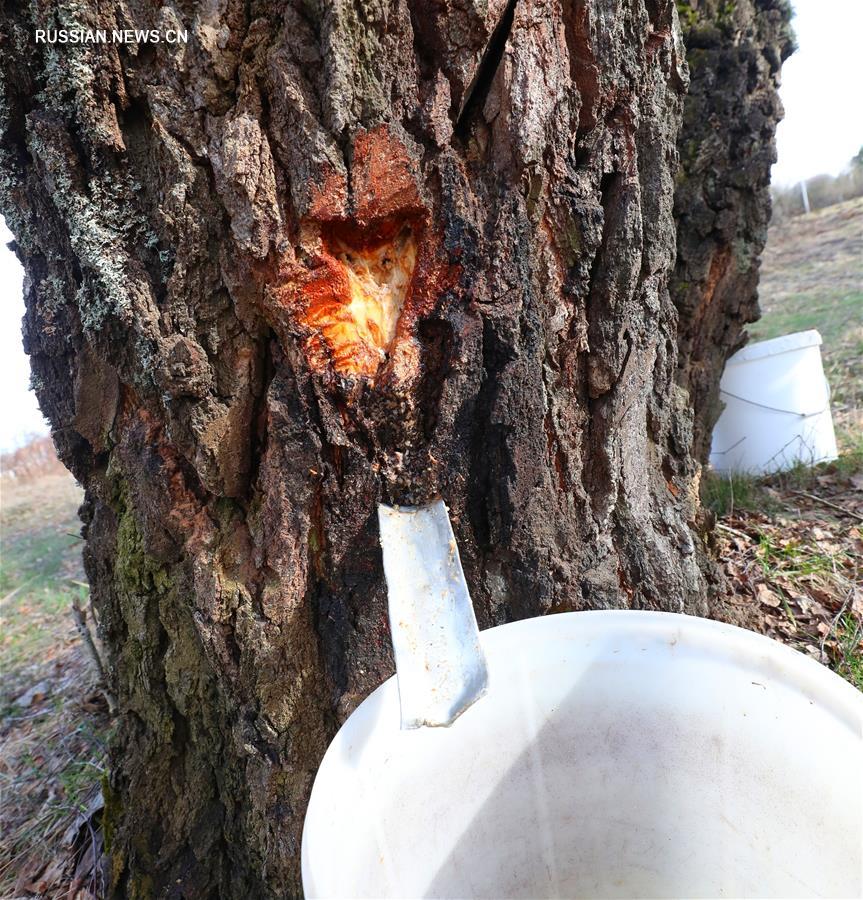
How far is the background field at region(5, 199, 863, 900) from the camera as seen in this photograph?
173 centimetres

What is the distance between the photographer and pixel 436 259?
1.07 metres

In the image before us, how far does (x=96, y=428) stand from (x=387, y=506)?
629 mm

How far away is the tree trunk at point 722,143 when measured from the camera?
88.7 inches

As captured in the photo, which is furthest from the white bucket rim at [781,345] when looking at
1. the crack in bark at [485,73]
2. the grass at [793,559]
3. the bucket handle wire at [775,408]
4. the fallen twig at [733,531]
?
the crack in bark at [485,73]

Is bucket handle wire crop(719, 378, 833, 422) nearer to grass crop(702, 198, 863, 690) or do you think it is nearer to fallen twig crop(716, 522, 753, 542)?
grass crop(702, 198, 863, 690)

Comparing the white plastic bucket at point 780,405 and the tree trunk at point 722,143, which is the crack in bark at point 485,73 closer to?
the tree trunk at point 722,143

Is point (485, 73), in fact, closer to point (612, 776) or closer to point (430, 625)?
point (430, 625)

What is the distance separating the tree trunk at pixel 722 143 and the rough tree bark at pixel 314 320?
3.46 feet

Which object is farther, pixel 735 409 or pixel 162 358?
pixel 735 409

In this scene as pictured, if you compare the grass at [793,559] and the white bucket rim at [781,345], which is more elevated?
the white bucket rim at [781,345]

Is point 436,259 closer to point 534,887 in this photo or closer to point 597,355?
point 597,355

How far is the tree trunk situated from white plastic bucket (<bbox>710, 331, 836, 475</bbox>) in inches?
43.5

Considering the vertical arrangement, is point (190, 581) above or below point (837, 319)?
above

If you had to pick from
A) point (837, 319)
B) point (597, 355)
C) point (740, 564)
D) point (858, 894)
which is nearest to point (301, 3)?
point (597, 355)
